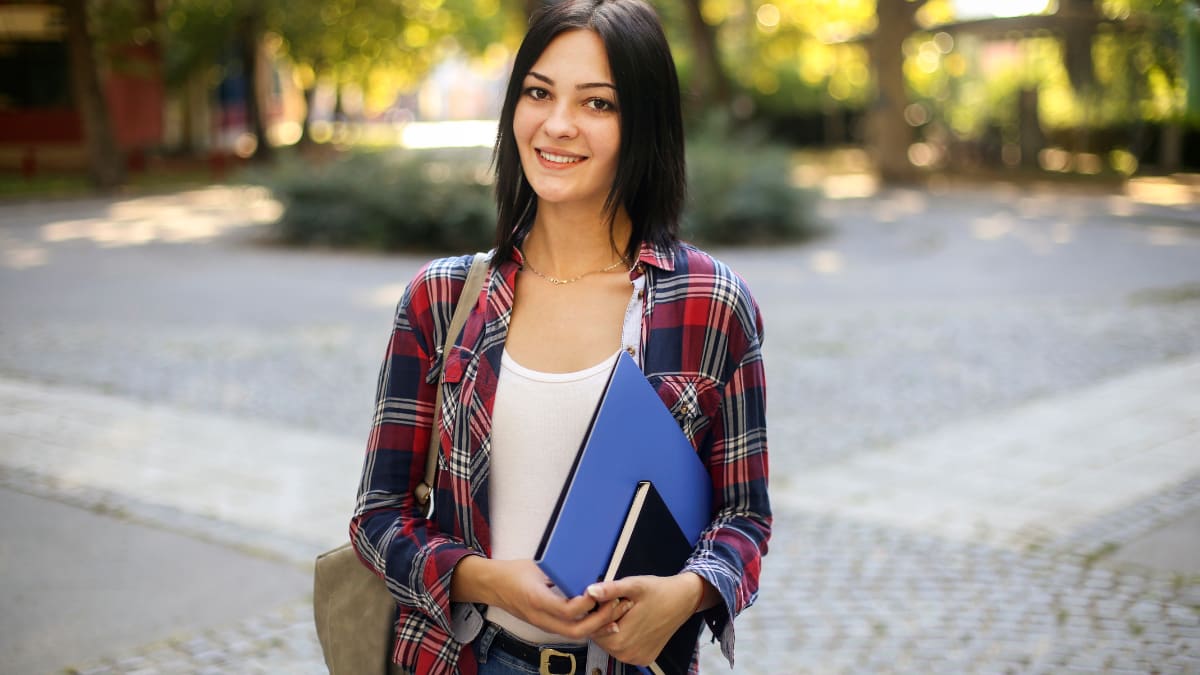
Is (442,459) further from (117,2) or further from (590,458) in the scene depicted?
(117,2)

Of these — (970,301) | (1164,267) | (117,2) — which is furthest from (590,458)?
(117,2)

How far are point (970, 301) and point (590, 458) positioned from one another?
11.2 m

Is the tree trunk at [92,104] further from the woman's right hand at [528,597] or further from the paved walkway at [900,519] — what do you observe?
the woman's right hand at [528,597]

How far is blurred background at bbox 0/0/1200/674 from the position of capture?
177 inches

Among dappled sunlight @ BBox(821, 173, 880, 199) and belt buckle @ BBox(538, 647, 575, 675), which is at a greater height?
belt buckle @ BBox(538, 647, 575, 675)

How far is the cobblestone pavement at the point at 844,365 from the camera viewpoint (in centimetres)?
432

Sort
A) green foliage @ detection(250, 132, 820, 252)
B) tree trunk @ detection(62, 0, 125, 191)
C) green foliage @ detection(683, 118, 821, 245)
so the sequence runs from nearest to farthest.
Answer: green foliage @ detection(250, 132, 820, 252) → green foliage @ detection(683, 118, 821, 245) → tree trunk @ detection(62, 0, 125, 191)

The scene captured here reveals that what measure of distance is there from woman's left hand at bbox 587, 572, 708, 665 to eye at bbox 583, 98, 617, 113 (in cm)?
73

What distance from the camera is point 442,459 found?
1.97m

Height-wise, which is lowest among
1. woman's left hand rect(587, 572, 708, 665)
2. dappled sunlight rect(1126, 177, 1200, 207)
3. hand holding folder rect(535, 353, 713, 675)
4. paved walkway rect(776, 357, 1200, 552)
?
dappled sunlight rect(1126, 177, 1200, 207)

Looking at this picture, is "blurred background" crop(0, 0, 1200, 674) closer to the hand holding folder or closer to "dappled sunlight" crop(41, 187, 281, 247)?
"dappled sunlight" crop(41, 187, 281, 247)

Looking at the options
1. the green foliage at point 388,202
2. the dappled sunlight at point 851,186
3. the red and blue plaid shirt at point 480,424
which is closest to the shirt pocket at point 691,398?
the red and blue plaid shirt at point 480,424

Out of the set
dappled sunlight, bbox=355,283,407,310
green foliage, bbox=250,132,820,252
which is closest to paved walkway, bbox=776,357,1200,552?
dappled sunlight, bbox=355,283,407,310

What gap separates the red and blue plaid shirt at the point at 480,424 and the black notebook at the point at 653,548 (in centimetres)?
5
